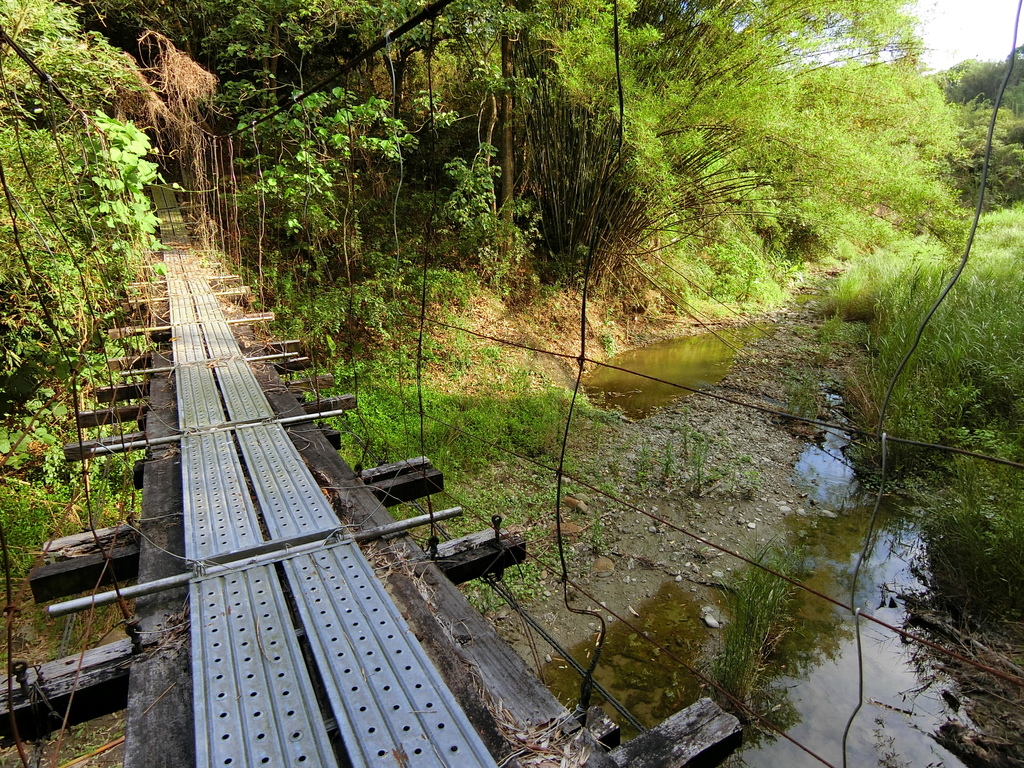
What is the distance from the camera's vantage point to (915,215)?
5.38 meters

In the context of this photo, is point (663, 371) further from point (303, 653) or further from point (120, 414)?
point (303, 653)

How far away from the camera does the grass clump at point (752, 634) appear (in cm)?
237

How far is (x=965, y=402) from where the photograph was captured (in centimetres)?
380

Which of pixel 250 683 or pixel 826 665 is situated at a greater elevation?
pixel 250 683

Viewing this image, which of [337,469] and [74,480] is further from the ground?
[337,469]

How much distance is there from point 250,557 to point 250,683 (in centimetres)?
36

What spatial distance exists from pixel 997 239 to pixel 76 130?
396 inches

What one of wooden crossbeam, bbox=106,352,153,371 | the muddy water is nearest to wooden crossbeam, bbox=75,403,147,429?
wooden crossbeam, bbox=106,352,153,371

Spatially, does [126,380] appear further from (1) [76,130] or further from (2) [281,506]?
(2) [281,506]

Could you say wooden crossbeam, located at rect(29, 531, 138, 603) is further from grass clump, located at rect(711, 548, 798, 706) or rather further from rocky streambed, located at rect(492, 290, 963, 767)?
grass clump, located at rect(711, 548, 798, 706)

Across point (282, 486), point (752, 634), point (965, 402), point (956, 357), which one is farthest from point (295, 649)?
point (956, 357)

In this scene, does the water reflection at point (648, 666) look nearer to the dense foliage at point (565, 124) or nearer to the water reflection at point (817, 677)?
the water reflection at point (817, 677)

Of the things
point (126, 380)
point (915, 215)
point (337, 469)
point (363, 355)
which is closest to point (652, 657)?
point (337, 469)

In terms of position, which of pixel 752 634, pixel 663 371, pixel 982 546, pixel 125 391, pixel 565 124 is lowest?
pixel 752 634
